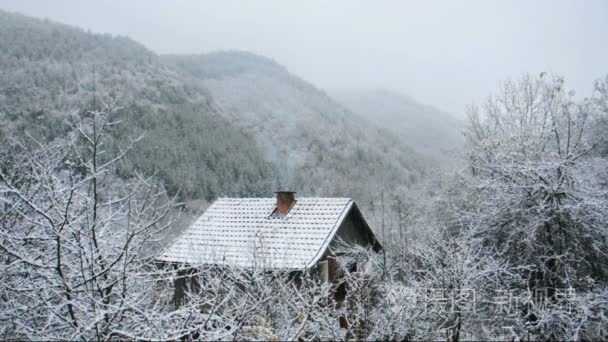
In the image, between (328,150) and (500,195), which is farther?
(328,150)

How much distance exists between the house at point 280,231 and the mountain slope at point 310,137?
36.4 m

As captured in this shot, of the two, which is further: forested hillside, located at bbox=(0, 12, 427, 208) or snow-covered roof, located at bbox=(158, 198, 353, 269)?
forested hillside, located at bbox=(0, 12, 427, 208)

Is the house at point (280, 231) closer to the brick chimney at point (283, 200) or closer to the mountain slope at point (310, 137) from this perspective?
the brick chimney at point (283, 200)

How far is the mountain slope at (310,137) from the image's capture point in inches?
2426

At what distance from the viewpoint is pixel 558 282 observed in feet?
29.5

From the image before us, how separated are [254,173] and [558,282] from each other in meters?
45.4

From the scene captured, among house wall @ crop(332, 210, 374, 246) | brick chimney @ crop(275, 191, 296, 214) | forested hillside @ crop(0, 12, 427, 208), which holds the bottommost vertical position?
house wall @ crop(332, 210, 374, 246)

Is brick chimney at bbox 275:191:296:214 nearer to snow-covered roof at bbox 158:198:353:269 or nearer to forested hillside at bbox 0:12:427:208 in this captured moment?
snow-covered roof at bbox 158:198:353:269

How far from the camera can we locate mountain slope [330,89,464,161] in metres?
107

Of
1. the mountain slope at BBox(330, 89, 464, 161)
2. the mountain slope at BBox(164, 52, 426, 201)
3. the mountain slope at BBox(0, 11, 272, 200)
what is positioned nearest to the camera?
the mountain slope at BBox(0, 11, 272, 200)

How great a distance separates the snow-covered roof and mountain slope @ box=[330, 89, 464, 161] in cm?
7942

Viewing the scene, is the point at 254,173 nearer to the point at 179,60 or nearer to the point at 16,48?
the point at 16,48

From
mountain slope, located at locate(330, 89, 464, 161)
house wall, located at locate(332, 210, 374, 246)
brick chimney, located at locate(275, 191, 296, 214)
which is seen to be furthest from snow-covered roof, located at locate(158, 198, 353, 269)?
mountain slope, located at locate(330, 89, 464, 161)

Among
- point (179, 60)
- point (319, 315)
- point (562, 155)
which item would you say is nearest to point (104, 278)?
point (319, 315)
